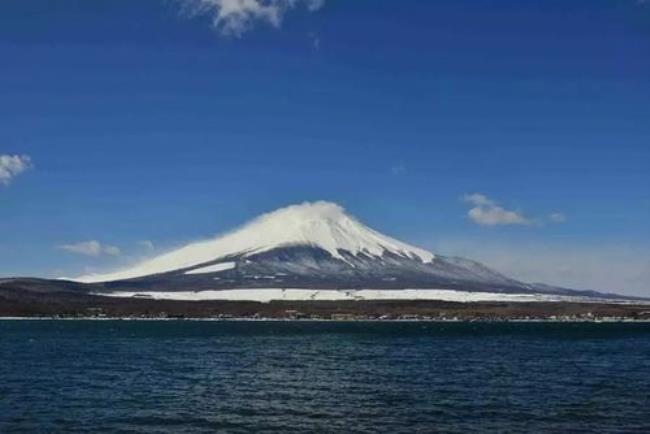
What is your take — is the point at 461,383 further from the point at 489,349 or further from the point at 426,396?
the point at 489,349

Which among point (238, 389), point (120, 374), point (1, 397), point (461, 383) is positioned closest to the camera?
point (1, 397)

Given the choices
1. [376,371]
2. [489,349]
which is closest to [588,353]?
[489,349]

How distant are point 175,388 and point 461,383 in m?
18.2

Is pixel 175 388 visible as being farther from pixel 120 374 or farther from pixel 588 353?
pixel 588 353

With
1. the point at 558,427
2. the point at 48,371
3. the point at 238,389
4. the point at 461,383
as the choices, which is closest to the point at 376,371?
the point at 461,383

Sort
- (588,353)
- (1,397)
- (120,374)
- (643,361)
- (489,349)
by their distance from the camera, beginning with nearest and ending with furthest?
(1,397)
(120,374)
(643,361)
(588,353)
(489,349)

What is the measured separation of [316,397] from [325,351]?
4433 centimetres

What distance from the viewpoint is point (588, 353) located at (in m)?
89.4

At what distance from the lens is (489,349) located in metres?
97.8

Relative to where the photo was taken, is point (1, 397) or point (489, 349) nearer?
point (1, 397)

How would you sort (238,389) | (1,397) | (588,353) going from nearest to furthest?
1. (1,397)
2. (238,389)
3. (588,353)

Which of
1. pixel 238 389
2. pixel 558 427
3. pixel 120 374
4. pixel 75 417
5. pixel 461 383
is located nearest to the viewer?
pixel 558 427

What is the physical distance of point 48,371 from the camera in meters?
66.0

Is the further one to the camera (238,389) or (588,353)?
(588,353)
